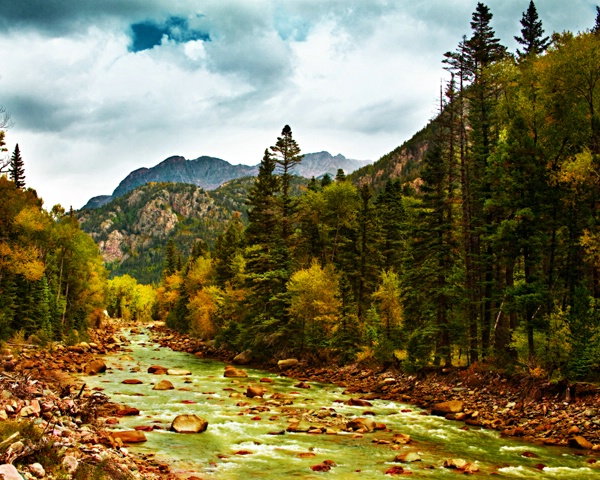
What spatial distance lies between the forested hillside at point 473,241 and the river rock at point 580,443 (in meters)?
4.78

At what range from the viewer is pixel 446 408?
80.8 ft

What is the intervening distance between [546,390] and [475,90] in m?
19.3

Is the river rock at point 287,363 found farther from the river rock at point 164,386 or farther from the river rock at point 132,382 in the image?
the river rock at point 132,382

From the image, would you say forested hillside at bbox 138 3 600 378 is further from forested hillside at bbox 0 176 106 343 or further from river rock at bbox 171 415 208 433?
forested hillside at bbox 0 176 106 343

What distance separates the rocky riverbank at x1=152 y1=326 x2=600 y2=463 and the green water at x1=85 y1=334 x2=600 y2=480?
3.25 ft

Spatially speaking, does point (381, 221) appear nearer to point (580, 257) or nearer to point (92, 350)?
point (580, 257)

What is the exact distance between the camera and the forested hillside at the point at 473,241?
979 inches

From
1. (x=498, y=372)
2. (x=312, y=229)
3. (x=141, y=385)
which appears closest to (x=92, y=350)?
(x=141, y=385)

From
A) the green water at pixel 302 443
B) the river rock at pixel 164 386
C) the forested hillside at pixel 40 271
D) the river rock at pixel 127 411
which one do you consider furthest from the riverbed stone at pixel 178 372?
the forested hillside at pixel 40 271

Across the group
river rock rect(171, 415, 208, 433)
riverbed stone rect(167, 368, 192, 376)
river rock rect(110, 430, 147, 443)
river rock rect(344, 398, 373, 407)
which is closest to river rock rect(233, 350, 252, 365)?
riverbed stone rect(167, 368, 192, 376)

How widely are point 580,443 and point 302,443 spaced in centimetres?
1050

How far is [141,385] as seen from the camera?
3072 cm

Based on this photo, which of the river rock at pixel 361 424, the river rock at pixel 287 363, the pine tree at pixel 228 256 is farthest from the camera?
the pine tree at pixel 228 256

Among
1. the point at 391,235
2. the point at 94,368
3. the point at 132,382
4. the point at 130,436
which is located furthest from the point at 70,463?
the point at 391,235
